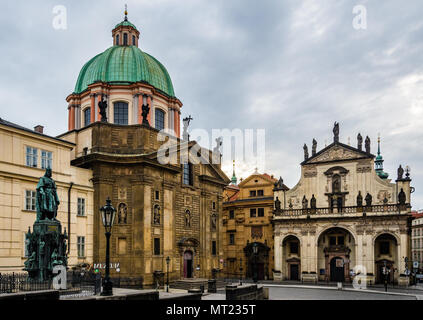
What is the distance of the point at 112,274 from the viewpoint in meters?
38.8

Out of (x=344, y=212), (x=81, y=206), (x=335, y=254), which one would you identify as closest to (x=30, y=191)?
(x=81, y=206)

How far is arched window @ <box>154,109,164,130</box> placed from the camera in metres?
48.7

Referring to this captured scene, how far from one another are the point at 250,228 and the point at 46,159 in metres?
34.2

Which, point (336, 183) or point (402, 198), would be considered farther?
point (336, 183)

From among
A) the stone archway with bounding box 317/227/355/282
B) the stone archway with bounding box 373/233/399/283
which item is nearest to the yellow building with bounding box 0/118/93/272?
the stone archway with bounding box 317/227/355/282

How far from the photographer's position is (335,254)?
53.7m

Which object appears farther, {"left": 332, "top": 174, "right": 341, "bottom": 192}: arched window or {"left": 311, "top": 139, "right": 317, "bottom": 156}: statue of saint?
{"left": 311, "top": 139, "right": 317, "bottom": 156}: statue of saint

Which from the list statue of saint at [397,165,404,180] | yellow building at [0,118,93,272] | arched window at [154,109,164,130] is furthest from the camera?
statue of saint at [397,165,404,180]

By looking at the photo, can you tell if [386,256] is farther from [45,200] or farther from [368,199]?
[45,200]

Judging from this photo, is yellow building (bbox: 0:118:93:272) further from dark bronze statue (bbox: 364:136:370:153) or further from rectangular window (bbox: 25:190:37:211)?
dark bronze statue (bbox: 364:136:370:153)

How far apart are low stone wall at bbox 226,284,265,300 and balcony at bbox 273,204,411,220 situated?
26.1 metres

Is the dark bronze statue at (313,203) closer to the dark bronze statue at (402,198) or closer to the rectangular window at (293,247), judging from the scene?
the rectangular window at (293,247)

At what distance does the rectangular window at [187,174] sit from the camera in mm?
47497
